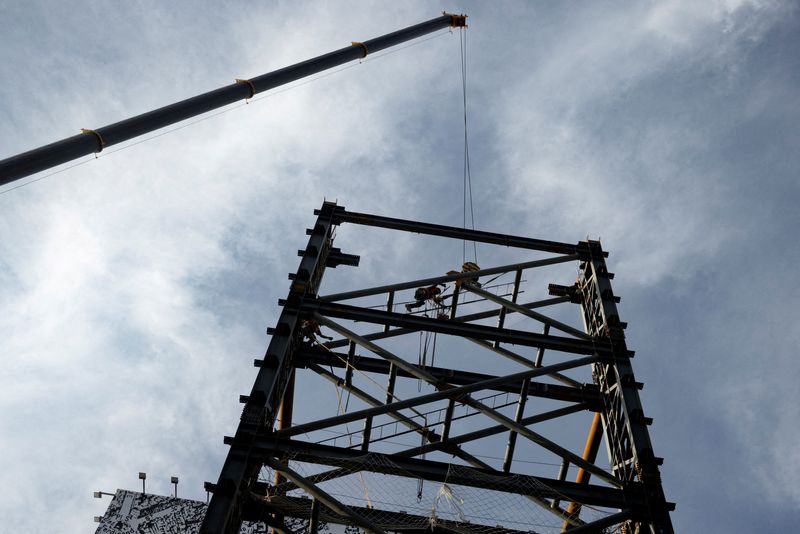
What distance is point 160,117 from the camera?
13953mm

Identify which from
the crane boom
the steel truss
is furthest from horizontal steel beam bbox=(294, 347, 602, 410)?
the crane boom

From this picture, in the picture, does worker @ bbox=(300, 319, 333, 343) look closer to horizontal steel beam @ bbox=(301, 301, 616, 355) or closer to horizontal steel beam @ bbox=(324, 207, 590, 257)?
horizontal steel beam @ bbox=(301, 301, 616, 355)

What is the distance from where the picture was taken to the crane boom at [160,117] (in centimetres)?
1024

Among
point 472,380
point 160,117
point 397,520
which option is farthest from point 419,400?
point 160,117

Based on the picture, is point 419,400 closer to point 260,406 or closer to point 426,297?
point 260,406

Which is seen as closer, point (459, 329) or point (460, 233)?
point (459, 329)

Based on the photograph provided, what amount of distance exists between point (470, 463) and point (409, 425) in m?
1.38

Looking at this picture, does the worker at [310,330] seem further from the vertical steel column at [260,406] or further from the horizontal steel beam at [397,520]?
the horizontal steel beam at [397,520]

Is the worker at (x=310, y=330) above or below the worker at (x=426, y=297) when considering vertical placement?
below

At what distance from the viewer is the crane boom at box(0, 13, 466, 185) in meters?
10.2

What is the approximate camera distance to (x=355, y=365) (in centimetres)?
1459

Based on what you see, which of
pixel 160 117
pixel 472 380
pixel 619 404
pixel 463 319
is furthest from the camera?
pixel 463 319

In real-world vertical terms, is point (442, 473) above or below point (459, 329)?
below

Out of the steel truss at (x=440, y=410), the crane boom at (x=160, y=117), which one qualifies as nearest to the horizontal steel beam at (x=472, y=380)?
the steel truss at (x=440, y=410)
